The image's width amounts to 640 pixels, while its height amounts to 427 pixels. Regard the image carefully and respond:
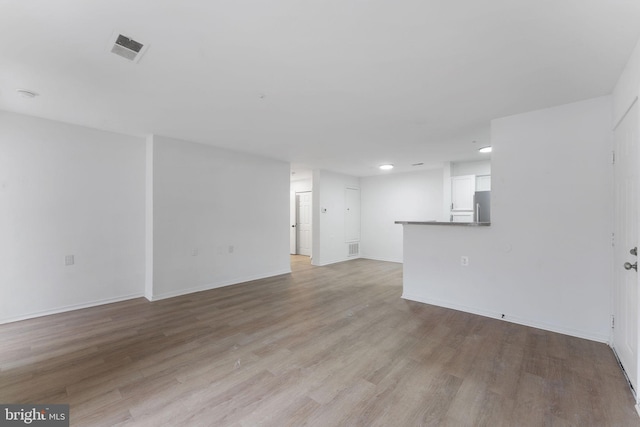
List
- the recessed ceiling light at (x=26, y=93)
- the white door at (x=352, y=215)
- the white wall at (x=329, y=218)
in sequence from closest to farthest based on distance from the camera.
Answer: the recessed ceiling light at (x=26, y=93), the white wall at (x=329, y=218), the white door at (x=352, y=215)

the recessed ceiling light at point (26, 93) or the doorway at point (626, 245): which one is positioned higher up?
the recessed ceiling light at point (26, 93)

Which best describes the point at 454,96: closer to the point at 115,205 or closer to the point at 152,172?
the point at 152,172

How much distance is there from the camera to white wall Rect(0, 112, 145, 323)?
126 inches

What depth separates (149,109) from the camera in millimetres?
3053

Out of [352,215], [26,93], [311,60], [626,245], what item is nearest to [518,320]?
[626,245]

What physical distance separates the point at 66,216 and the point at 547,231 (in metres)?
5.89

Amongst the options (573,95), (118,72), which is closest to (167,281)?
(118,72)

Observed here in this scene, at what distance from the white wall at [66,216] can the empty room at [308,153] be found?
0.08ft

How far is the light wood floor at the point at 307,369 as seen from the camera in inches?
67.2

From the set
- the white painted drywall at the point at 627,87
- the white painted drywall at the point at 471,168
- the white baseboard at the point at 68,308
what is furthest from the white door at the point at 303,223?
the white painted drywall at the point at 627,87

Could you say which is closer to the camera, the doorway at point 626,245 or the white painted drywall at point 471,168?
the doorway at point 626,245

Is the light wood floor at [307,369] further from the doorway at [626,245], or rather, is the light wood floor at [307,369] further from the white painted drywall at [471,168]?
the white painted drywall at [471,168]

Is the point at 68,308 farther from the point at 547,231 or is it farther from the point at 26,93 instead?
the point at 547,231

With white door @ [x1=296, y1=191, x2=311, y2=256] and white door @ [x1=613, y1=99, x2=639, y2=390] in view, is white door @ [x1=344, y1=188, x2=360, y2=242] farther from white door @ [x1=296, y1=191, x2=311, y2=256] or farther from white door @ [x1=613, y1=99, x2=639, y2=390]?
white door @ [x1=613, y1=99, x2=639, y2=390]
